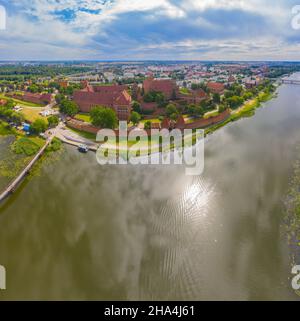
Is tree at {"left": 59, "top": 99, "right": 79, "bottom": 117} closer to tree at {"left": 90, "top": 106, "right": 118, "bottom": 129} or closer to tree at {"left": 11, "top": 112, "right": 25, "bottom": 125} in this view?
tree at {"left": 11, "top": 112, "right": 25, "bottom": 125}

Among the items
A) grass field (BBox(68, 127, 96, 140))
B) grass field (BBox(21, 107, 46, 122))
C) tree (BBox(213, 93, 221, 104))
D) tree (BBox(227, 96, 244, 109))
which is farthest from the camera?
tree (BBox(227, 96, 244, 109))

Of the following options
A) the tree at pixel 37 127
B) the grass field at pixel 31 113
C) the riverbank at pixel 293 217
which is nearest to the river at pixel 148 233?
the riverbank at pixel 293 217

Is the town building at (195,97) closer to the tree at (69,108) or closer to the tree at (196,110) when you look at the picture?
the tree at (196,110)

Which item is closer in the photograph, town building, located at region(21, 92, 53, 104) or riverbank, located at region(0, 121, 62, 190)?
riverbank, located at region(0, 121, 62, 190)

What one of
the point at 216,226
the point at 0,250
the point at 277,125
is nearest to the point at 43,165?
the point at 0,250

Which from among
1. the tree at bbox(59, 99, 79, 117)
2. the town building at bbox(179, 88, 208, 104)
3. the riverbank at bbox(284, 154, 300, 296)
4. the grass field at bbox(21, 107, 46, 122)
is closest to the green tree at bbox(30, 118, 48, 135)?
the tree at bbox(59, 99, 79, 117)

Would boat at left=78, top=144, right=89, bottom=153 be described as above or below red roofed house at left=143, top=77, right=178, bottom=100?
below

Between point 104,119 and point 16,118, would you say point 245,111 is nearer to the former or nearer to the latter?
point 104,119

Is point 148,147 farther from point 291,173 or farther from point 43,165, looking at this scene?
point 291,173
